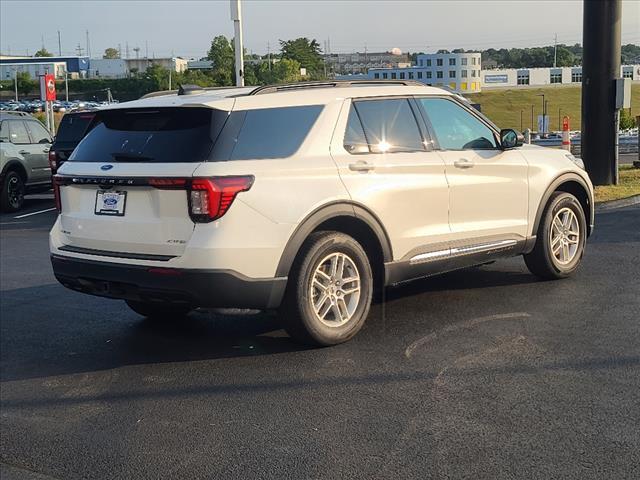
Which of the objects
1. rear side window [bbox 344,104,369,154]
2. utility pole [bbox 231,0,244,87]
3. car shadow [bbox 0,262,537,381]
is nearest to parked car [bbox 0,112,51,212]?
utility pole [bbox 231,0,244,87]

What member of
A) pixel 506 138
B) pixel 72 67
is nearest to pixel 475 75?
pixel 72 67

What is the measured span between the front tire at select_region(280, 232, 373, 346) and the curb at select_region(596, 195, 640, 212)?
331 inches

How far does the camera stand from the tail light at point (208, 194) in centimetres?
508

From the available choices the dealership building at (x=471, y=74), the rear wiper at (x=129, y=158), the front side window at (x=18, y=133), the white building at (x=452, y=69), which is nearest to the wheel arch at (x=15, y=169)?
the front side window at (x=18, y=133)

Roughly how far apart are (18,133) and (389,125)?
45.2 ft

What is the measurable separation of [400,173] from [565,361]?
5.95 ft

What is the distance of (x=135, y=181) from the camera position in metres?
5.31

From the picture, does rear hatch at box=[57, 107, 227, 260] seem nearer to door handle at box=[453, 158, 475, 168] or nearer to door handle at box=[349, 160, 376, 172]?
door handle at box=[349, 160, 376, 172]

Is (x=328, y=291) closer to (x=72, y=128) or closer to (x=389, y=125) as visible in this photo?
(x=389, y=125)

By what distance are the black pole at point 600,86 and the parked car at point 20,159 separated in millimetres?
11430

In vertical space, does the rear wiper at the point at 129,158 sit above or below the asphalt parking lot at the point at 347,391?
above

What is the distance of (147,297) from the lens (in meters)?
5.38

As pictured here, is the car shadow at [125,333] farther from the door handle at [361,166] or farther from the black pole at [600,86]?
the black pole at [600,86]

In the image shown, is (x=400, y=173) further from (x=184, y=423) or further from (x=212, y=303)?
(x=184, y=423)
